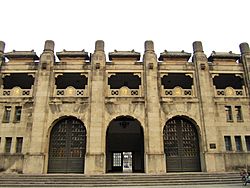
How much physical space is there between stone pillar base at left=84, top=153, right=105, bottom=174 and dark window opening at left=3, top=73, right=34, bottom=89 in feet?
36.3

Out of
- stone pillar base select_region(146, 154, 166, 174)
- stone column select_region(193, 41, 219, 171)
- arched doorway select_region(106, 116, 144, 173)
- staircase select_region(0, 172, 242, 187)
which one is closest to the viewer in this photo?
staircase select_region(0, 172, 242, 187)

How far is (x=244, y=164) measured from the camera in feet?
74.7

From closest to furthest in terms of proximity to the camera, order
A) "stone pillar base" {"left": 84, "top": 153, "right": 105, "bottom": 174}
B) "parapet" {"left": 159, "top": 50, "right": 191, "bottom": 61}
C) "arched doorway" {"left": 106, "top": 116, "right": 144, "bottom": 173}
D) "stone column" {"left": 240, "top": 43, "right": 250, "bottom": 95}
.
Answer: "stone pillar base" {"left": 84, "top": 153, "right": 105, "bottom": 174} → "stone column" {"left": 240, "top": 43, "right": 250, "bottom": 95} → "parapet" {"left": 159, "top": 50, "right": 191, "bottom": 61} → "arched doorway" {"left": 106, "top": 116, "right": 144, "bottom": 173}

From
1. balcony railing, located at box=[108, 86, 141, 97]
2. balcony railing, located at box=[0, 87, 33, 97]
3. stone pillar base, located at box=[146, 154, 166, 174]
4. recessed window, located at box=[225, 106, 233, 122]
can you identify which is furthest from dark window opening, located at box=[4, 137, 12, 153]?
recessed window, located at box=[225, 106, 233, 122]

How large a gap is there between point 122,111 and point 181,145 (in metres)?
6.64

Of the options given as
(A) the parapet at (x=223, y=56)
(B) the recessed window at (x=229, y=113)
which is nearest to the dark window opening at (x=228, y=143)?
(B) the recessed window at (x=229, y=113)

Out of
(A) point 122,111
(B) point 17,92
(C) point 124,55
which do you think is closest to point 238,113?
(A) point 122,111

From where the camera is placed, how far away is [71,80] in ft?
90.5

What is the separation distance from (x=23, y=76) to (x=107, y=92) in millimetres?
9657

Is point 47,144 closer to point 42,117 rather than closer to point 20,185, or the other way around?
point 42,117

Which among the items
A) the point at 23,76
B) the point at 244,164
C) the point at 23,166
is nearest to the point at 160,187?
the point at 244,164

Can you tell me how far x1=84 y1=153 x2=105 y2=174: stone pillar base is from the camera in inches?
851

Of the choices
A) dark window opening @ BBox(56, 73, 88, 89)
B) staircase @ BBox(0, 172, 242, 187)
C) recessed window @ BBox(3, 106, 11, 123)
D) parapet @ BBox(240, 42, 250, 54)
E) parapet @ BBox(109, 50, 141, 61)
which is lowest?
staircase @ BBox(0, 172, 242, 187)

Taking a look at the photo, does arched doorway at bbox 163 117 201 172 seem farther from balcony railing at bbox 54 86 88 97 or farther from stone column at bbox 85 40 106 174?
balcony railing at bbox 54 86 88 97
